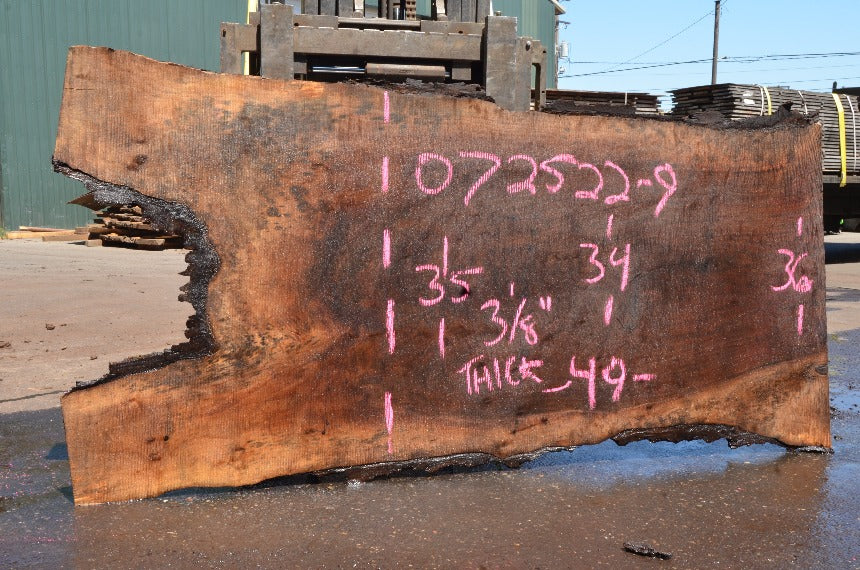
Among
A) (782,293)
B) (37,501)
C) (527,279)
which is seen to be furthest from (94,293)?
(782,293)

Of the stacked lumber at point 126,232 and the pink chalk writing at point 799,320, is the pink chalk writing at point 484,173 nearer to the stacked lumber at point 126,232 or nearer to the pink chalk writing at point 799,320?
the pink chalk writing at point 799,320

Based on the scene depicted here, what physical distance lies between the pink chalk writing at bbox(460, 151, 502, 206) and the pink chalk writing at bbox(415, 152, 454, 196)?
7 cm

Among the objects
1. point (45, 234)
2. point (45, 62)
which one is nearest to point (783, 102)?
point (45, 234)

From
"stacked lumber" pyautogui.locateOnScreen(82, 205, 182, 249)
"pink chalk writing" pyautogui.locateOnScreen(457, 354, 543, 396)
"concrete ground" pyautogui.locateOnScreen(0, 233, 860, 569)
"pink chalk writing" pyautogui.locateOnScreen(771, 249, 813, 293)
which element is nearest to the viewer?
"concrete ground" pyautogui.locateOnScreen(0, 233, 860, 569)

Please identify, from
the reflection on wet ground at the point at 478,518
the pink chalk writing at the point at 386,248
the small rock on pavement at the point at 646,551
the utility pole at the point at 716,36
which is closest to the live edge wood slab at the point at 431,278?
the pink chalk writing at the point at 386,248

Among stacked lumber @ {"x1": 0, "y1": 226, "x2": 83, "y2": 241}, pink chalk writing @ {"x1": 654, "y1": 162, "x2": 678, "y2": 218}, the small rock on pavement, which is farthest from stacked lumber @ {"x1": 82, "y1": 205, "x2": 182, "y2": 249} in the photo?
the small rock on pavement

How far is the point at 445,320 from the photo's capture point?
2.97 metres

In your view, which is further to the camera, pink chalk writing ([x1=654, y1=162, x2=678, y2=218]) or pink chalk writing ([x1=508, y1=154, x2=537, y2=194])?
pink chalk writing ([x1=654, y1=162, x2=678, y2=218])

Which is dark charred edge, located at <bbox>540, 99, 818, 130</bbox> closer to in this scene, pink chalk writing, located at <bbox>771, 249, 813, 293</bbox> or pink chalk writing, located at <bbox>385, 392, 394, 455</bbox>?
pink chalk writing, located at <bbox>771, 249, 813, 293</bbox>

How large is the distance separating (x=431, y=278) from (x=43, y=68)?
13745 mm

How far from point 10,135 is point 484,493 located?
14.1 m

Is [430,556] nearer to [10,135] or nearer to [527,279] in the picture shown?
[527,279]

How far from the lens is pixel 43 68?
14422mm

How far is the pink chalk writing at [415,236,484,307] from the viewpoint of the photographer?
2.95m
